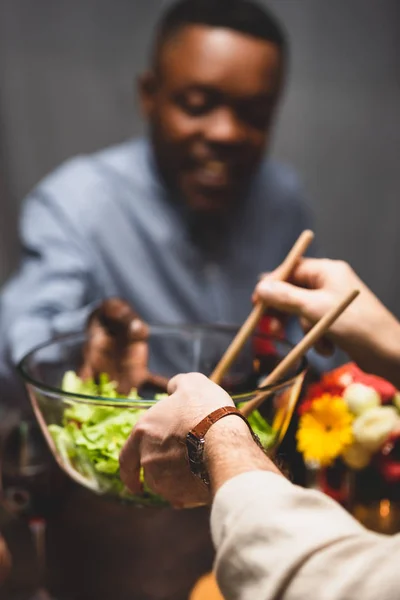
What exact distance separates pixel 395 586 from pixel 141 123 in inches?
82.4

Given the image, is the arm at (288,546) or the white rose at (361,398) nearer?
the arm at (288,546)

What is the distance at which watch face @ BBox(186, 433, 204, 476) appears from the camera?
48 centimetres

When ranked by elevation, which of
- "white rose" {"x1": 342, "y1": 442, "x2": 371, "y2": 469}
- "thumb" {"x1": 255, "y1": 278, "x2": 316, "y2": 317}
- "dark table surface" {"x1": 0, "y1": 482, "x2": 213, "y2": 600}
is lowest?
"dark table surface" {"x1": 0, "y1": 482, "x2": 213, "y2": 600}

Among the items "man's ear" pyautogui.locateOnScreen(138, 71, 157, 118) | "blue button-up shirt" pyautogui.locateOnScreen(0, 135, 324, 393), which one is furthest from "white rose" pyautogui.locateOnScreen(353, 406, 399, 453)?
"man's ear" pyautogui.locateOnScreen(138, 71, 157, 118)

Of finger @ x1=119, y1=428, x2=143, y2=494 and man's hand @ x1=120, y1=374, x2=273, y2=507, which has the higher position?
man's hand @ x1=120, y1=374, x2=273, y2=507

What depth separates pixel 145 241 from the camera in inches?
69.9

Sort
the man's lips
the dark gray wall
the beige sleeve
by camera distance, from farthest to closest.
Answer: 1. the dark gray wall
2. the man's lips
3. the beige sleeve

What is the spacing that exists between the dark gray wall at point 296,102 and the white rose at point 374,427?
56.3 inches

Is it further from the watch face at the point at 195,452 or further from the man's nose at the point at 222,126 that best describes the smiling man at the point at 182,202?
the watch face at the point at 195,452

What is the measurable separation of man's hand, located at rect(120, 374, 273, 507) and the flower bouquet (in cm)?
23

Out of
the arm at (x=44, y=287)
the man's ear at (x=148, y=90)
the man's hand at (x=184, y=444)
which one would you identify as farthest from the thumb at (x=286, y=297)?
the man's ear at (x=148, y=90)

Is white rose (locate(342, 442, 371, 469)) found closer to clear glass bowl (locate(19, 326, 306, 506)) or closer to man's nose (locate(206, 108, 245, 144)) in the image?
clear glass bowl (locate(19, 326, 306, 506))

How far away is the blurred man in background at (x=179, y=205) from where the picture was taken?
1.50 metres

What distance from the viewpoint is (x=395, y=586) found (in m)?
0.39
